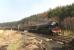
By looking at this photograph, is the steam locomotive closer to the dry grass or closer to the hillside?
the hillside

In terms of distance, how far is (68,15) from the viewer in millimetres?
15148

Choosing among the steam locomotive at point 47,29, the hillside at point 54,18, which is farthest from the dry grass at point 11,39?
the hillside at point 54,18

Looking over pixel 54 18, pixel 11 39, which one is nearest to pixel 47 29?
pixel 54 18

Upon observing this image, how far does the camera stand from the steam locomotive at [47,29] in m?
12.8

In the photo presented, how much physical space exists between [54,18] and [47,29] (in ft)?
6.62

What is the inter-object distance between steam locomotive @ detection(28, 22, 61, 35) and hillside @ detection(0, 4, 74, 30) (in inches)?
26.7

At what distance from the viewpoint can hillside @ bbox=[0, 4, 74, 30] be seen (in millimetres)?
14276

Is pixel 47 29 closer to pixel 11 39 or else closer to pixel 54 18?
pixel 54 18

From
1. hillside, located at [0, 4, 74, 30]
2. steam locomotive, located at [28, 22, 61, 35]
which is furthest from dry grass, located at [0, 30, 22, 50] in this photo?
hillside, located at [0, 4, 74, 30]

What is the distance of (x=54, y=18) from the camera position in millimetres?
14953

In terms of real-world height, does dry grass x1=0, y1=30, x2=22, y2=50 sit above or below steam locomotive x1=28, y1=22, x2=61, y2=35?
below

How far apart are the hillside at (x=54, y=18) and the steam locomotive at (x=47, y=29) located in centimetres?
68

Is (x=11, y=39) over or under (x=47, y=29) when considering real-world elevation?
under

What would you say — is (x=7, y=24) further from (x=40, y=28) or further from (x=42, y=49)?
(x=42, y=49)
